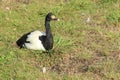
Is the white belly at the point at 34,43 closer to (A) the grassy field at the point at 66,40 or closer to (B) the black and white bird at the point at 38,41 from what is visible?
(B) the black and white bird at the point at 38,41

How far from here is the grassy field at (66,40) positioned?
25.0 ft

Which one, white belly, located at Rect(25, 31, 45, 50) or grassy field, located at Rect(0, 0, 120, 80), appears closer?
grassy field, located at Rect(0, 0, 120, 80)

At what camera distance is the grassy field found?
762 centimetres

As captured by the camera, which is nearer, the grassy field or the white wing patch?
the grassy field

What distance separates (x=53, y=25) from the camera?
9.75m

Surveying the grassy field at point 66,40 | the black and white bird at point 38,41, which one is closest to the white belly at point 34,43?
the black and white bird at point 38,41

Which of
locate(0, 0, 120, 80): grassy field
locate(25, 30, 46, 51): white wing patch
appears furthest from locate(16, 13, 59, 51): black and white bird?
locate(0, 0, 120, 80): grassy field

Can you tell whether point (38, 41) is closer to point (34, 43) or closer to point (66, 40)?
point (34, 43)

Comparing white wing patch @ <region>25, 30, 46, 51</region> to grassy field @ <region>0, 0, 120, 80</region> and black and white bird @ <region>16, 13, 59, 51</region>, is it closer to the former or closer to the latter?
black and white bird @ <region>16, 13, 59, 51</region>

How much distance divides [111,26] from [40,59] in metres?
2.39

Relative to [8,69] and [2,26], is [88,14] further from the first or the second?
[8,69]

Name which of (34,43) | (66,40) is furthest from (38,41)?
(66,40)

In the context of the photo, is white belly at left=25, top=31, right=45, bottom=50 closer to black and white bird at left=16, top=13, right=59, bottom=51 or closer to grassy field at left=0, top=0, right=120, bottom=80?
black and white bird at left=16, top=13, right=59, bottom=51

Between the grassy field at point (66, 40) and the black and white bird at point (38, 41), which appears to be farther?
the black and white bird at point (38, 41)
